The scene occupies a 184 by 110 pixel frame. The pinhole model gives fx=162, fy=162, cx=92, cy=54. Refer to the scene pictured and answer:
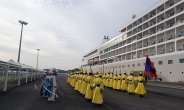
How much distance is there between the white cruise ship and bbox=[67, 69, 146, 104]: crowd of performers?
17.8 m

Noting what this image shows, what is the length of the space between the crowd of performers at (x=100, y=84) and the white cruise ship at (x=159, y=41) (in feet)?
58.3

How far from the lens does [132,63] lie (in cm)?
4497

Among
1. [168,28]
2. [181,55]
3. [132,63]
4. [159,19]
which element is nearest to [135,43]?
[132,63]

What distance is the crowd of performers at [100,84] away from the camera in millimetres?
Answer: 7566

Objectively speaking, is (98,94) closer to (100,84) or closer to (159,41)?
(100,84)

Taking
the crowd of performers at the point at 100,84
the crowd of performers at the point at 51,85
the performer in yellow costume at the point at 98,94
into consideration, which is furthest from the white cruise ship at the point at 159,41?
the performer in yellow costume at the point at 98,94

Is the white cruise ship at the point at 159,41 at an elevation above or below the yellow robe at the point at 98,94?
above

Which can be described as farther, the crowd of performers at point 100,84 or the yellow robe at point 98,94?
the crowd of performers at point 100,84

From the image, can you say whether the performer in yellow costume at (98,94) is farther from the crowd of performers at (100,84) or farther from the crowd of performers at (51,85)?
the crowd of performers at (51,85)

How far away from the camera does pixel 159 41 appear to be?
37062mm

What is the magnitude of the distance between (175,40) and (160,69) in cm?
651

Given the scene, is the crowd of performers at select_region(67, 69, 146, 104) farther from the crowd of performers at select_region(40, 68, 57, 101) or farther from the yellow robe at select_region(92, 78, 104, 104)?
the crowd of performers at select_region(40, 68, 57, 101)

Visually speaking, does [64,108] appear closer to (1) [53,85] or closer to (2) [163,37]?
(1) [53,85]

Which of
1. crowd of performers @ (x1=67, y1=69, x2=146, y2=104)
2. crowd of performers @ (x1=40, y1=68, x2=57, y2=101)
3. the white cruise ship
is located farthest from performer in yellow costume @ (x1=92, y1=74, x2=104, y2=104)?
the white cruise ship
